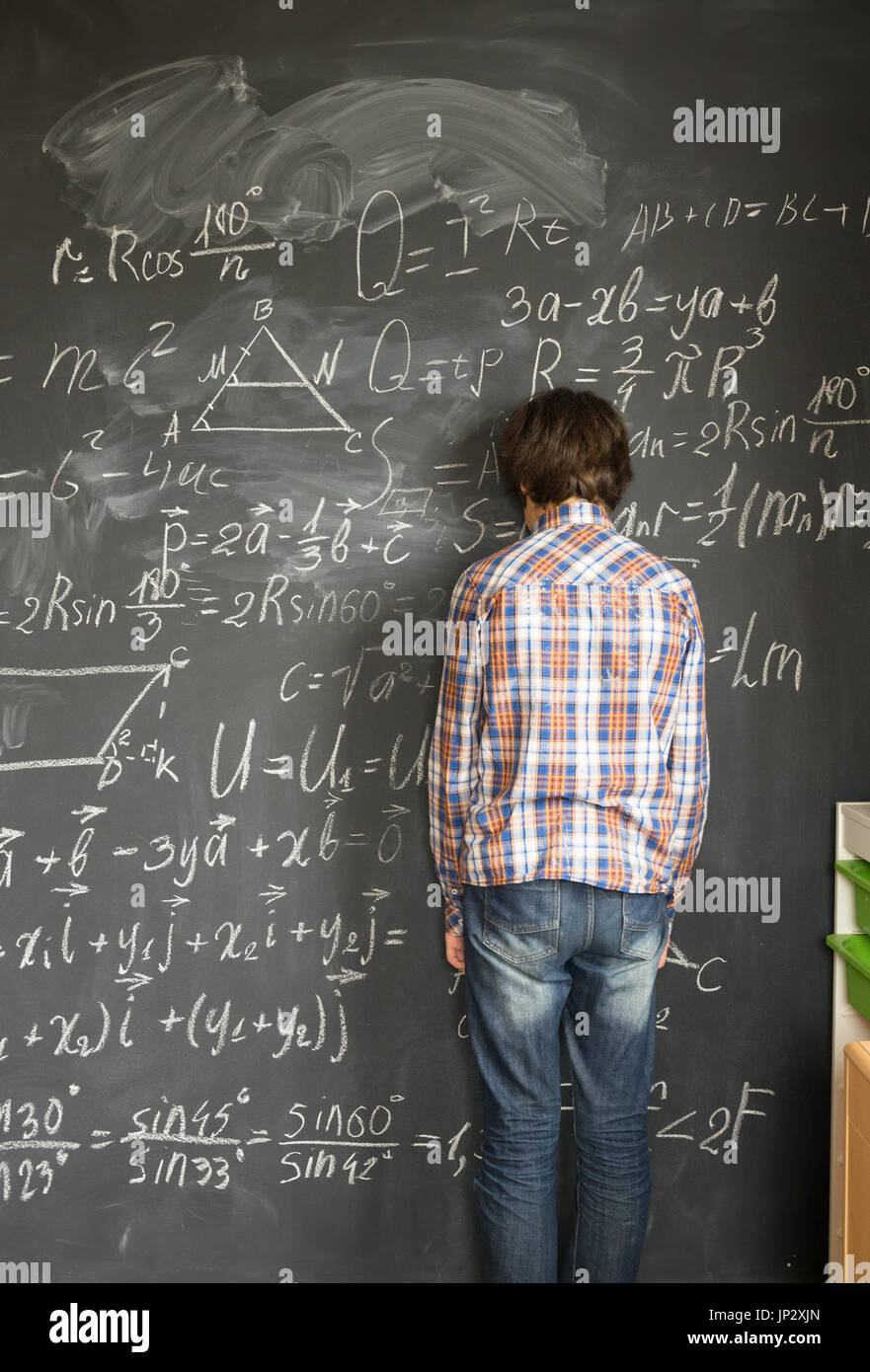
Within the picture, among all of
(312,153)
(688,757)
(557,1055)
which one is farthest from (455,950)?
(312,153)

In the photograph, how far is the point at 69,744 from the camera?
220 cm

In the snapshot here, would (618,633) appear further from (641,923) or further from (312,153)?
(312,153)

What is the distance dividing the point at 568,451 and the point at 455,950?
3.16 ft

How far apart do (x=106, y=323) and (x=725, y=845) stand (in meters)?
A: 1.68

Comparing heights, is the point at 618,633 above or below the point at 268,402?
below

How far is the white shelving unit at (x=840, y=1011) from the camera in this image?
2.14 m

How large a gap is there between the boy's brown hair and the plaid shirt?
41 mm

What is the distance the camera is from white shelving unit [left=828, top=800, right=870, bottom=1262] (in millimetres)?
2145

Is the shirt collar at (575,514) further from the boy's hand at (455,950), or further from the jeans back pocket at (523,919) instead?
the boy's hand at (455,950)

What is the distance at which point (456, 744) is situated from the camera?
6.05ft

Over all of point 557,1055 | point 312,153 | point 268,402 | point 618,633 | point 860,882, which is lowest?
point 557,1055

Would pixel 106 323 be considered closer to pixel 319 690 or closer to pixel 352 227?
pixel 352 227

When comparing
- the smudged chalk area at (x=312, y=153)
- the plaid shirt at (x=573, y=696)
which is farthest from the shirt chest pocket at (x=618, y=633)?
the smudged chalk area at (x=312, y=153)
